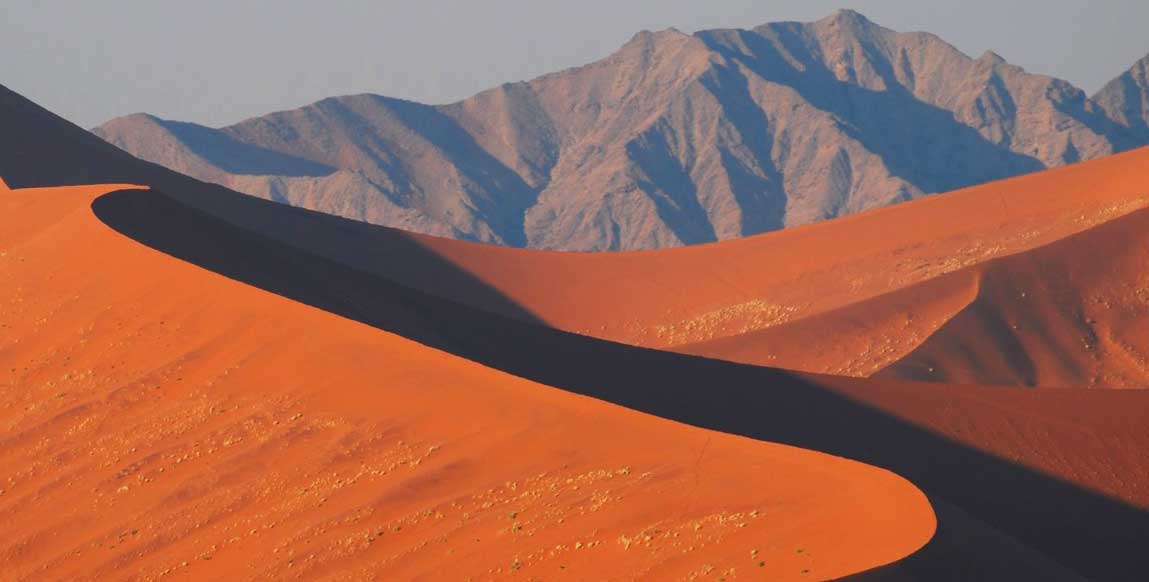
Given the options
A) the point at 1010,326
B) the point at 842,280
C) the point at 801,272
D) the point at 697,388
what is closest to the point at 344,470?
the point at 697,388

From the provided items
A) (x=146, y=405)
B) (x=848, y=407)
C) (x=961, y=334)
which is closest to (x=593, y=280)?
(x=961, y=334)

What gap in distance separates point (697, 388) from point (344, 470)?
11.4 metres

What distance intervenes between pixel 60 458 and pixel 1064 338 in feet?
124

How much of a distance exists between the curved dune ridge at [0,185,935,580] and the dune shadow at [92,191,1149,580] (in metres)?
4.14

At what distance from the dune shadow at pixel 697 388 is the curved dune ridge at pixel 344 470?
414 centimetres

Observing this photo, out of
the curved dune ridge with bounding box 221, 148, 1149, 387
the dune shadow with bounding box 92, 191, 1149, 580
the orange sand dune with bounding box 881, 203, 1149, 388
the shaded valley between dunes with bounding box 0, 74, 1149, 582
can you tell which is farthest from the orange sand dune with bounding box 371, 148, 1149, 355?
the dune shadow with bounding box 92, 191, 1149, 580

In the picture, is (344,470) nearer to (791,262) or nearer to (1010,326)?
(1010,326)

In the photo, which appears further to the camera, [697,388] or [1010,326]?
[1010,326]

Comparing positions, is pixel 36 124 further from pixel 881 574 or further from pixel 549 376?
pixel 881 574

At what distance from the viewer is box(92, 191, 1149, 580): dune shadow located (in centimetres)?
2989

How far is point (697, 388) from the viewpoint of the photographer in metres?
33.5

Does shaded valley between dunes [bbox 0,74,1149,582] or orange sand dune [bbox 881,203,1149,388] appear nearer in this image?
shaded valley between dunes [bbox 0,74,1149,582]

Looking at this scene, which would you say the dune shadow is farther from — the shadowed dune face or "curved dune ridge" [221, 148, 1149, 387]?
"curved dune ridge" [221, 148, 1149, 387]

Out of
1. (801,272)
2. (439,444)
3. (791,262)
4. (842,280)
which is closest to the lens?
(439,444)
